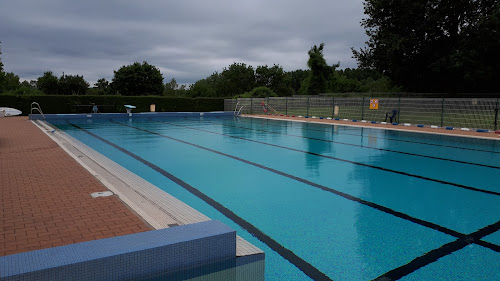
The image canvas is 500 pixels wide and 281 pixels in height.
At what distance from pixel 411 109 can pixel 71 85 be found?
47334 mm

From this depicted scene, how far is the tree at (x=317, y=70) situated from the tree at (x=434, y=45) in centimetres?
1622

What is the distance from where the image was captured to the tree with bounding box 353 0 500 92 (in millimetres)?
26219

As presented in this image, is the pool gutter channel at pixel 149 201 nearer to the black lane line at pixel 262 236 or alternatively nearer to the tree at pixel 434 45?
the black lane line at pixel 262 236

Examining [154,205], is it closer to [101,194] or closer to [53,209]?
[101,194]

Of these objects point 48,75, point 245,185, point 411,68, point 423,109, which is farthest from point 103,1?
point 48,75

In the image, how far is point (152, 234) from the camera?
303 centimetres

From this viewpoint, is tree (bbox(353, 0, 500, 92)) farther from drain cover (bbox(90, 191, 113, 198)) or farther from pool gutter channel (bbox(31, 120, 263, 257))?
drain cover (bbox(90, 191, 113, 198))

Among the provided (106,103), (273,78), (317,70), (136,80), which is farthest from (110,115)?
(273,78)

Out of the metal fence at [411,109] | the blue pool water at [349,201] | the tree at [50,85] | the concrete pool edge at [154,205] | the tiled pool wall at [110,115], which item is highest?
the tree at [50,85]

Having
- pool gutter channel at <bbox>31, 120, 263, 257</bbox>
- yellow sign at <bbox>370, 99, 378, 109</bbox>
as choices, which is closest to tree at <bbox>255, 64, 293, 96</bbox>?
yellow sign at <bbox>370, 99, 378, 109</bbox>

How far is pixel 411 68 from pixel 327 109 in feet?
Answer: 30.8

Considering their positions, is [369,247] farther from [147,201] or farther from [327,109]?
[327,109]

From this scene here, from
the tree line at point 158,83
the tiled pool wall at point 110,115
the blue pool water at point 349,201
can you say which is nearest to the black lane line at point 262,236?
the blue pool water at point 349,201

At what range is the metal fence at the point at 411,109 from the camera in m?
18.3
